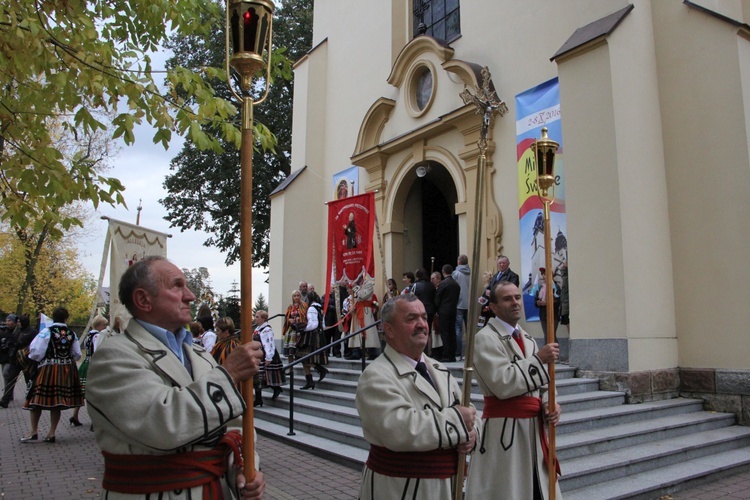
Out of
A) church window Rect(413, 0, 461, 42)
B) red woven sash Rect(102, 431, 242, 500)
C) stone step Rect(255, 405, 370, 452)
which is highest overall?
church window Rect(413, 0, 461, 42)

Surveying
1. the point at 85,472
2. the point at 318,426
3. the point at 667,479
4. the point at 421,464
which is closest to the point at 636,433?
the point at 667,479

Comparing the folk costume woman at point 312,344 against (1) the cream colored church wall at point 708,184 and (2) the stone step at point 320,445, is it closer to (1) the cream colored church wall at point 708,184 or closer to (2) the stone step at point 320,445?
(2) the stone step at point 320,445

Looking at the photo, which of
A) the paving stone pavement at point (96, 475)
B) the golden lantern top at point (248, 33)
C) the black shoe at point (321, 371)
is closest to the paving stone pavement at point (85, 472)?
the paving stone pavement at point (96, 475)

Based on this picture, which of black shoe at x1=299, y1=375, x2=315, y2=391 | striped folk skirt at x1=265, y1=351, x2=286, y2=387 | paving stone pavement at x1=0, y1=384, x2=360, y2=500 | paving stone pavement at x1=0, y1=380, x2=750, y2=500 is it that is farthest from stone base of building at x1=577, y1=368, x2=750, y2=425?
striped folk skirt at x1=265, y1=351, x2=286, y2=387

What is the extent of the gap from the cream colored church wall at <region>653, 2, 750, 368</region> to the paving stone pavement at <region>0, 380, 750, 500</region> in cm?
237

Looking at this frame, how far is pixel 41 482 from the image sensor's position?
623 cm

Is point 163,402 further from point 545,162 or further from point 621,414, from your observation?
point 621,414

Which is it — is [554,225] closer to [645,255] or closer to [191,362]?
[645,255]

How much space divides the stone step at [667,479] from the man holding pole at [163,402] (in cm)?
392

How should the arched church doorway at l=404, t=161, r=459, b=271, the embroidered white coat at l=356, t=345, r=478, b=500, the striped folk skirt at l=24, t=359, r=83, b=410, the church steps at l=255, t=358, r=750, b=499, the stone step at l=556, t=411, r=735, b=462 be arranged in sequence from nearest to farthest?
the embroidered white coat at l=356, t=345, r=478, b=500 → the church steps at l=255, t=358, r=750, b=499 → the stone step at l=556, t=411, r=735, b=462 → the striped folk skirt at l=24, t=359, r=83, b=410 → the arched church doorway at l=404, t=161, r=459, b=271

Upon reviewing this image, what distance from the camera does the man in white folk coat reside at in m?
2.57

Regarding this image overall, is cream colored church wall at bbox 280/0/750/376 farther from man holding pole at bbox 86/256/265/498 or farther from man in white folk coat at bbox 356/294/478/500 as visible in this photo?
man holding pole at bbox 86/256/265/498

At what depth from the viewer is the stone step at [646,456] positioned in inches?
213

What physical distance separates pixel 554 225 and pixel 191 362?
792cm
